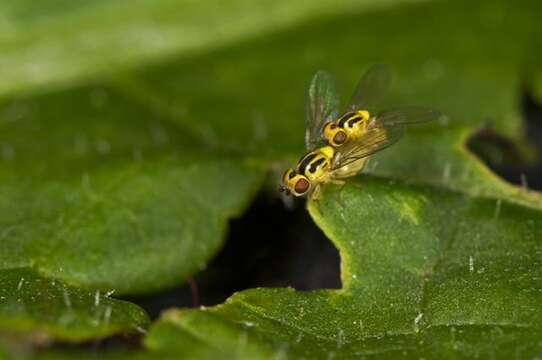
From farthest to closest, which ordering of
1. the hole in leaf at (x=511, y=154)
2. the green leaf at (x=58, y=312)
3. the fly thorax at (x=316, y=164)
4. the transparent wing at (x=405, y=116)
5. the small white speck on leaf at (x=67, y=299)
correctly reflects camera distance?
the hole in leaf at (x=511, y=154), the transparent wing at (x=405, y=116), the fly thorax at (x=316, y=164), the small white speck on leaf at (x=67, y=299), the green leaf at (x=58, y=312)

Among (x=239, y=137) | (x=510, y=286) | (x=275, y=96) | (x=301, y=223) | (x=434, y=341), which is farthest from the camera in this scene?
(x=275, y=96)

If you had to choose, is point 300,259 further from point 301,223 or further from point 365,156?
point 365,156

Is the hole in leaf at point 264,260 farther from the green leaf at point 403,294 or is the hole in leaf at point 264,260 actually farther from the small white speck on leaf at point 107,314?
the small white speck on leaf at point 107,314

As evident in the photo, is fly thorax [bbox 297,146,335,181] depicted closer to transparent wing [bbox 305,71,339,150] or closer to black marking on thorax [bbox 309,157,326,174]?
black marking on thorax [bbox 309,157,326,174]

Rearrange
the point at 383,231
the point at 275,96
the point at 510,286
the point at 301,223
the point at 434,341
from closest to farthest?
the point at 434,341
the point at 510,286
the point at 383,231
the point at 301,223
the point at 275,96

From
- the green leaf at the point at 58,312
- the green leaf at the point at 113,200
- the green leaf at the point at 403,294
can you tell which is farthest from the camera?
the green leaf at the point at 113,200

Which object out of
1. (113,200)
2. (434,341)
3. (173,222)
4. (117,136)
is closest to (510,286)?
(434,341)

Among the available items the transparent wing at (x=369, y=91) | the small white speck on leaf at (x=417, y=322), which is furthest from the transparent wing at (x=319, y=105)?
the small white speck on leaf at (x=417, y=322)
